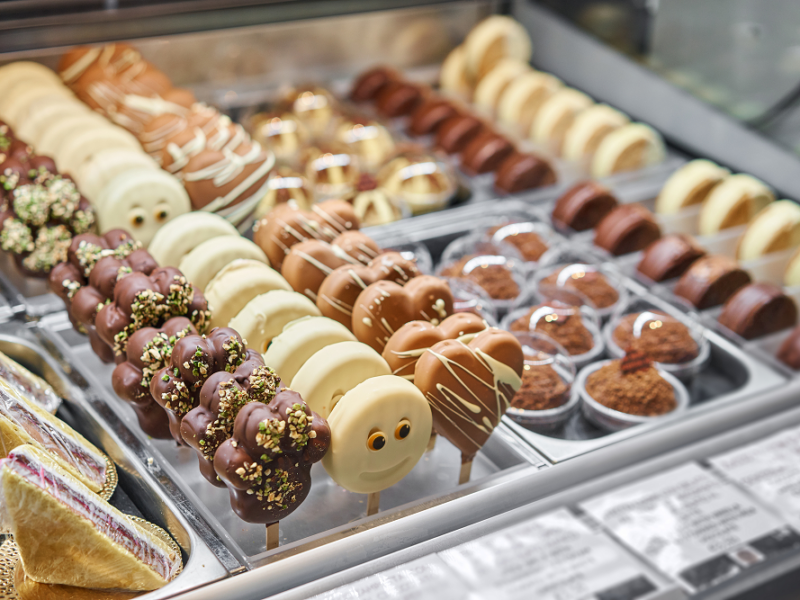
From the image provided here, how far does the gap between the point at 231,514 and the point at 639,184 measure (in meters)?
1.67

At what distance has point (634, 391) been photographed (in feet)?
5.59

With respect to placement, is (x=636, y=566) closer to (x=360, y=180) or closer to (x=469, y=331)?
(x=469, y=331)

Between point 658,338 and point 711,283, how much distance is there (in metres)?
0.25

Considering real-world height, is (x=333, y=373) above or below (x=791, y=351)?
above

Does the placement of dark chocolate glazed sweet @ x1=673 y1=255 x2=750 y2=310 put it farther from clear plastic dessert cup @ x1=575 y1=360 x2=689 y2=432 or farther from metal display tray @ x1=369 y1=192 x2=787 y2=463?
clear plastic dessert cup @ x1=575 y1=360 x2=689 y2=432

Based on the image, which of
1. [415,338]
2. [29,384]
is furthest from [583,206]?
[29,384]

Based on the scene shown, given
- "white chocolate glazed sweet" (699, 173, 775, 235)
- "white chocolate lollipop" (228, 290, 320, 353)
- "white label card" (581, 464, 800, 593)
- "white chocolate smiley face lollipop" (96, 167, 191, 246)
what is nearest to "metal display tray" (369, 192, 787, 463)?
"white label card" (581, 464, 800, 593)

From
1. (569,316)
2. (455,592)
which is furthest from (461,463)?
(569,316)

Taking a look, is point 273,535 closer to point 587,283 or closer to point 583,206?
point 587,283

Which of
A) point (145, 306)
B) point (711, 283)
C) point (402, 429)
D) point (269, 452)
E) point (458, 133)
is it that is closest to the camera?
point (269, 452)

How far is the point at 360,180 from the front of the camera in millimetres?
2352

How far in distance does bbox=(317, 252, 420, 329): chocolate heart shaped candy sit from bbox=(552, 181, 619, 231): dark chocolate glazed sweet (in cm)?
89

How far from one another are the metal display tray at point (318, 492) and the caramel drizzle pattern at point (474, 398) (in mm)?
101

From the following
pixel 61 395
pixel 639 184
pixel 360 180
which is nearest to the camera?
Result: pixel 61 395
